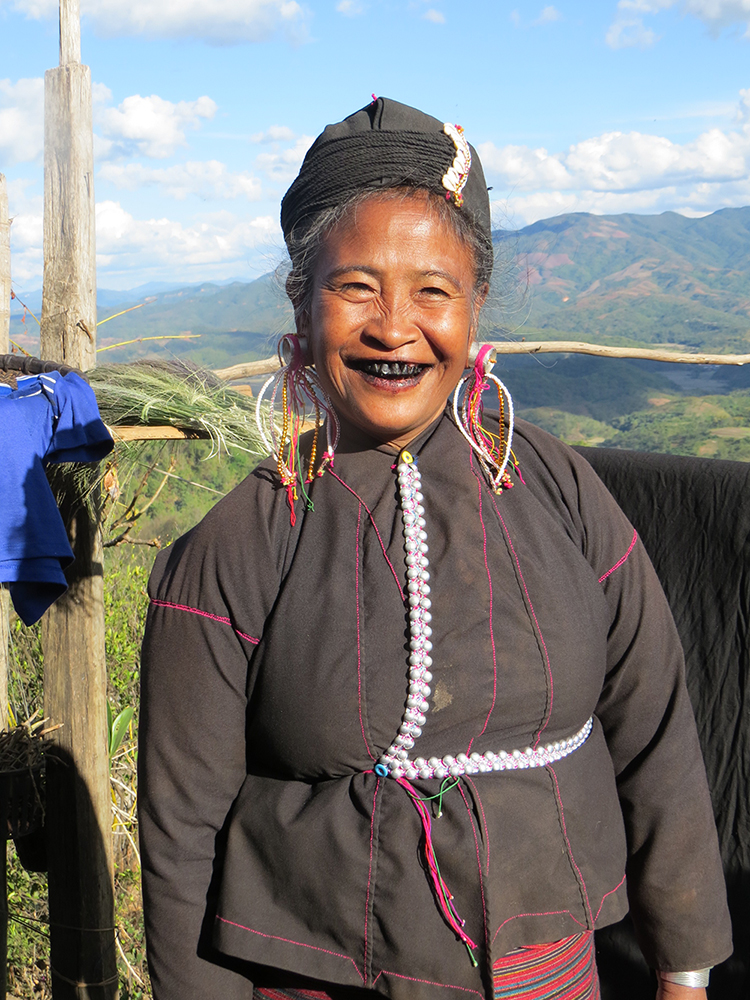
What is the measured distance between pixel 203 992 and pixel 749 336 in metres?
46.3

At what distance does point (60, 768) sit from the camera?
237cm

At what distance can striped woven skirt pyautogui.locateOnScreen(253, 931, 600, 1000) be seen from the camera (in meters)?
1.06

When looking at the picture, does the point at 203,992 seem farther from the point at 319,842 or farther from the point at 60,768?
the point at 60,768

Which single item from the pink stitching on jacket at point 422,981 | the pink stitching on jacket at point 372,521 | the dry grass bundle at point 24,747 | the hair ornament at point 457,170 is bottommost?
the dry grass bundle at point 24,747

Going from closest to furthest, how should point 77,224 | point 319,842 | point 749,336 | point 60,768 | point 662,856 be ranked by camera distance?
point 319,842 < point 662,856 < point 77,224 < point 60,768 < point 749,336

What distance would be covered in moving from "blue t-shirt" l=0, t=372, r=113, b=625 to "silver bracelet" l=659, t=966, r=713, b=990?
1409 millimetres

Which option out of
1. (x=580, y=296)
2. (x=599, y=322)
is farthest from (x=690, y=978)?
(x=580, y=296)

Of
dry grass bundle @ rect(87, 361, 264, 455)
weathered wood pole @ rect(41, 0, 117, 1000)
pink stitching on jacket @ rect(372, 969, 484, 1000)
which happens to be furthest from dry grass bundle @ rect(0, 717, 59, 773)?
pink stitching on jacket @ rect(372, 969, 484, 1000)

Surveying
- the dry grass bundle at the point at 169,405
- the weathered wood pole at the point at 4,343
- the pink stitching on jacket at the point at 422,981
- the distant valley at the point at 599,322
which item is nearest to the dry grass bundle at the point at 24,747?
the weathered wood pole at the point at 4,343

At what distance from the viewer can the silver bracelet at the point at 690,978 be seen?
1.19m

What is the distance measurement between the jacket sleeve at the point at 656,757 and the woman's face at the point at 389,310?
30 centimetres

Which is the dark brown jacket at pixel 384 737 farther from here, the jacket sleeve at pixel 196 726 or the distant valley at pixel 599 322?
→ the distant valley at pixel 599 322

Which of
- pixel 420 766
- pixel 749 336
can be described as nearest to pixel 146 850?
pixel 420 766

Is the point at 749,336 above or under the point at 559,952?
above
